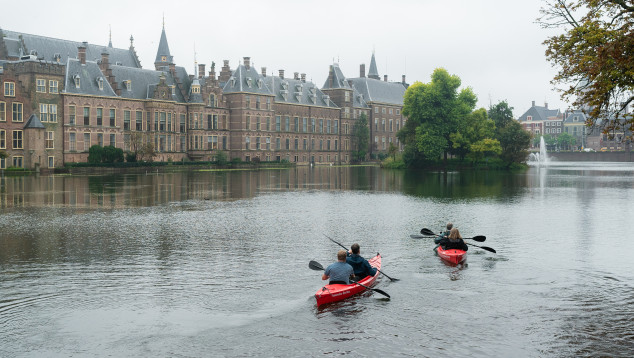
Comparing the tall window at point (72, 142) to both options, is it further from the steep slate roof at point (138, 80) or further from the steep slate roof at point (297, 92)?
the steep slate roof at point (297, 92)

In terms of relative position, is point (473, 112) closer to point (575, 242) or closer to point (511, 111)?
point (511, 111)

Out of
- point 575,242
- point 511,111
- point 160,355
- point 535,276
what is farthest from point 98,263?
point 511,111

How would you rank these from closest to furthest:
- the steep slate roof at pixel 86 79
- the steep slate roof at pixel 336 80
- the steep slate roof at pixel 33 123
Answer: the steep slate roof at pixel 33 123 < the steep slate roof at pixel 86 79 < the steep slate roof at pixel 336 80

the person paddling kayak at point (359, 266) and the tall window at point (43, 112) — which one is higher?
the tall window at point (43, 112)

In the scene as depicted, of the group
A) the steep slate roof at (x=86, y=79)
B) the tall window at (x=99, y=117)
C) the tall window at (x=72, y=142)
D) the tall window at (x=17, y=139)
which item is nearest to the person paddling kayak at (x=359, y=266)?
the tall window at (x=17, y=139)

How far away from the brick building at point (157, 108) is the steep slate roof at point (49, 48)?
0.17 meters

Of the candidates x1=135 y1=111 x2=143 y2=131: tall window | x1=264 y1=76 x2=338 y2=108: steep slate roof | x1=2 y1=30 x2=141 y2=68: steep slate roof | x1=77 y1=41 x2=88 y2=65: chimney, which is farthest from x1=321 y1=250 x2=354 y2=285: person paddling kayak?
x1=264 y1=76 x2=338 y2=108: steep slate roof

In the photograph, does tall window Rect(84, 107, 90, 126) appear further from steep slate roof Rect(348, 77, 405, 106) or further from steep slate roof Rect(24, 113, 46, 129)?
steep slate roof Rect(348, 77, 405, 106)

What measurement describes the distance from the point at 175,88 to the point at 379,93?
207ft

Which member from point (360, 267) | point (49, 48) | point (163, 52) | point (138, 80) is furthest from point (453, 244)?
point (163, 52)

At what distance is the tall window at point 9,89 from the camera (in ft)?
254

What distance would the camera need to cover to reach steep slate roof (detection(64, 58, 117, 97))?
85.8 m

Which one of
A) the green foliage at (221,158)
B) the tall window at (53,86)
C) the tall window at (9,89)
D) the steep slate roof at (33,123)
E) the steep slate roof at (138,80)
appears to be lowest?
the green foliage at (221,158)

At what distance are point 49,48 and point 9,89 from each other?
19.9m
